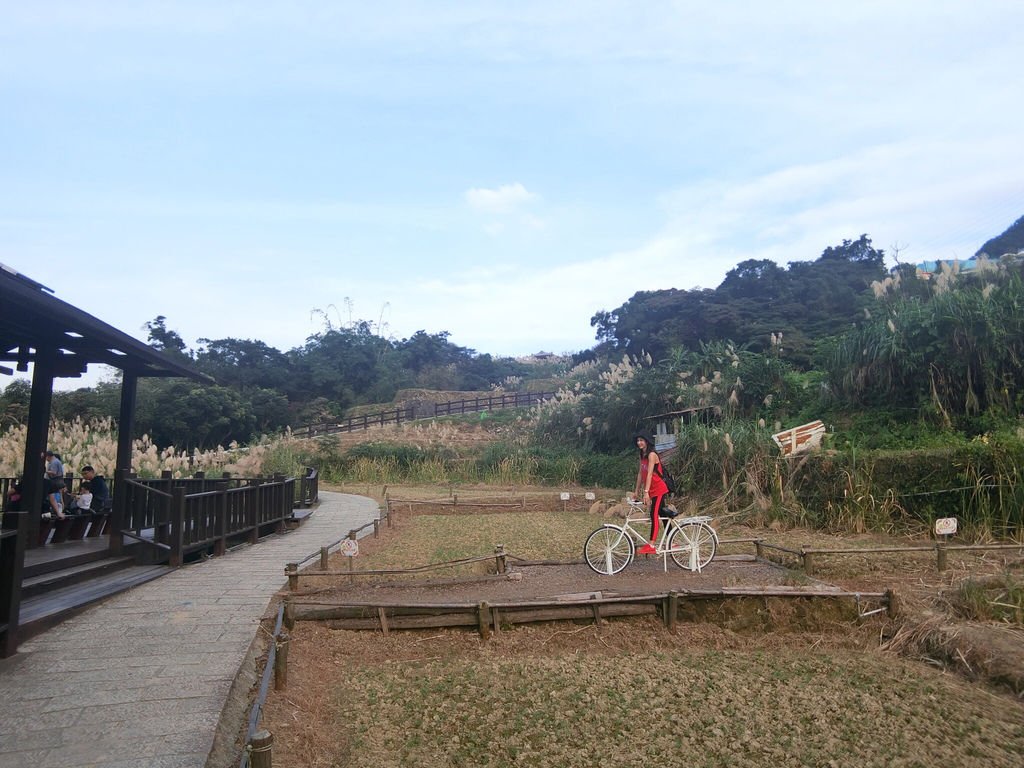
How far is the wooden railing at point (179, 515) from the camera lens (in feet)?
27.7

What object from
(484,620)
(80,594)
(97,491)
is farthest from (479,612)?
(97,491)

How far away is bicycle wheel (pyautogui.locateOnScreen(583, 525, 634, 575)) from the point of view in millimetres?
7934

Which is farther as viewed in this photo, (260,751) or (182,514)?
(182,514)

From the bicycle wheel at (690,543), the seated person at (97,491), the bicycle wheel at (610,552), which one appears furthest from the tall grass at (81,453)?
the bicycle wheel at (690,543)

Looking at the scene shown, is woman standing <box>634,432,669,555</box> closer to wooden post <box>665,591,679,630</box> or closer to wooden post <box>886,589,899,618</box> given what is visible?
wooden post <box>665,591,679,630</box>

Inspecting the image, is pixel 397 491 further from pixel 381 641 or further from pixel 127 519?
pixel 381 641

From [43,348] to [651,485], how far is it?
6.19m

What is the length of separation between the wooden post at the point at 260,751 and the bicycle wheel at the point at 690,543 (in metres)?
5.71

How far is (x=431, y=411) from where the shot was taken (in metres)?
43.5

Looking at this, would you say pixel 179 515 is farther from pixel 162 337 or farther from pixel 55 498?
pixel 162 337

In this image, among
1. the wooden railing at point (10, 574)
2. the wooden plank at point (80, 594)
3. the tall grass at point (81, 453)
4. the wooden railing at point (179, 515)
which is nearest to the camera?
the wooden railing at point (10, 574)

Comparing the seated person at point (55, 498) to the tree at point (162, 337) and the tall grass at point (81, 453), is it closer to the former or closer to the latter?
the tall grass at point (81, 453)

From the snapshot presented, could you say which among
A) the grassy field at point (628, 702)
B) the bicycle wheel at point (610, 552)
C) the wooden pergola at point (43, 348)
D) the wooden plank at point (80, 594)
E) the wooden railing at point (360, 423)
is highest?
the wooden railing at point (360, 423)

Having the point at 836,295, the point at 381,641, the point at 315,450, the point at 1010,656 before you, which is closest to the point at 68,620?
the point at 381,641
